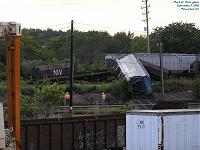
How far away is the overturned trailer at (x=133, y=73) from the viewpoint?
58594mm

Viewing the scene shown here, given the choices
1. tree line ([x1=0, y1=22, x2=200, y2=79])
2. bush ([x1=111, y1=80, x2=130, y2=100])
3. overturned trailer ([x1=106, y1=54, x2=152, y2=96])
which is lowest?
bush ([x1=111, y1=80, x2=130, y2=100])

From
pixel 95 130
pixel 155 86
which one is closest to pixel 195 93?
pixel 155 86

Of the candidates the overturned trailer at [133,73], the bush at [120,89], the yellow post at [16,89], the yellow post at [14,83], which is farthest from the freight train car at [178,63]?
the yellow post at [16,89]

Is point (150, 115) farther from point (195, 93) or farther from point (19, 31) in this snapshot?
point (195, 93)

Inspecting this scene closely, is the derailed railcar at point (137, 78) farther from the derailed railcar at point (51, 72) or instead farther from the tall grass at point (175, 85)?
the derailed railcar at point (51, 72)

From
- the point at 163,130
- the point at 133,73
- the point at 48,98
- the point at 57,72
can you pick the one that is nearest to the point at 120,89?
the point at 133,73

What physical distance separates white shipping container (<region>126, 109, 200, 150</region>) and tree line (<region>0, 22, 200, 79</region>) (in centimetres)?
7340

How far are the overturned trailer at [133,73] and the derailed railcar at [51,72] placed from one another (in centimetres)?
665

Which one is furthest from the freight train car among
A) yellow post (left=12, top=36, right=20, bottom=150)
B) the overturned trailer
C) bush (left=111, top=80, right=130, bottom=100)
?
yellow post (left=12, top=36, right=20, bottom=150)

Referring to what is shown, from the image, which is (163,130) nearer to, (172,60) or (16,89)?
(16,89)

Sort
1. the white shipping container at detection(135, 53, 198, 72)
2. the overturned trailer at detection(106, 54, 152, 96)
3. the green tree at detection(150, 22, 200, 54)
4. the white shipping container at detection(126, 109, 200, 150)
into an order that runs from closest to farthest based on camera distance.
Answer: the white shipping container at detection(126, 109, 200, 150) → the overturned trailer at detection(106, 54, 152, 96) → the white shipping container at detection(135, 53, 198, 72) → the green tree at detection(150, 22, 200, 54)

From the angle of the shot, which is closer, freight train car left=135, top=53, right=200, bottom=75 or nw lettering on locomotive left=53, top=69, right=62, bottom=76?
nw lettering on locomotive left=53, top=69, right=62, bottom=76

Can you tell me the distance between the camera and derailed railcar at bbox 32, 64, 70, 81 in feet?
214

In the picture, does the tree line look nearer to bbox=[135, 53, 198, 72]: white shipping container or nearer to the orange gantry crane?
bbox=[135, 53, 198, 72]: white shipping container
